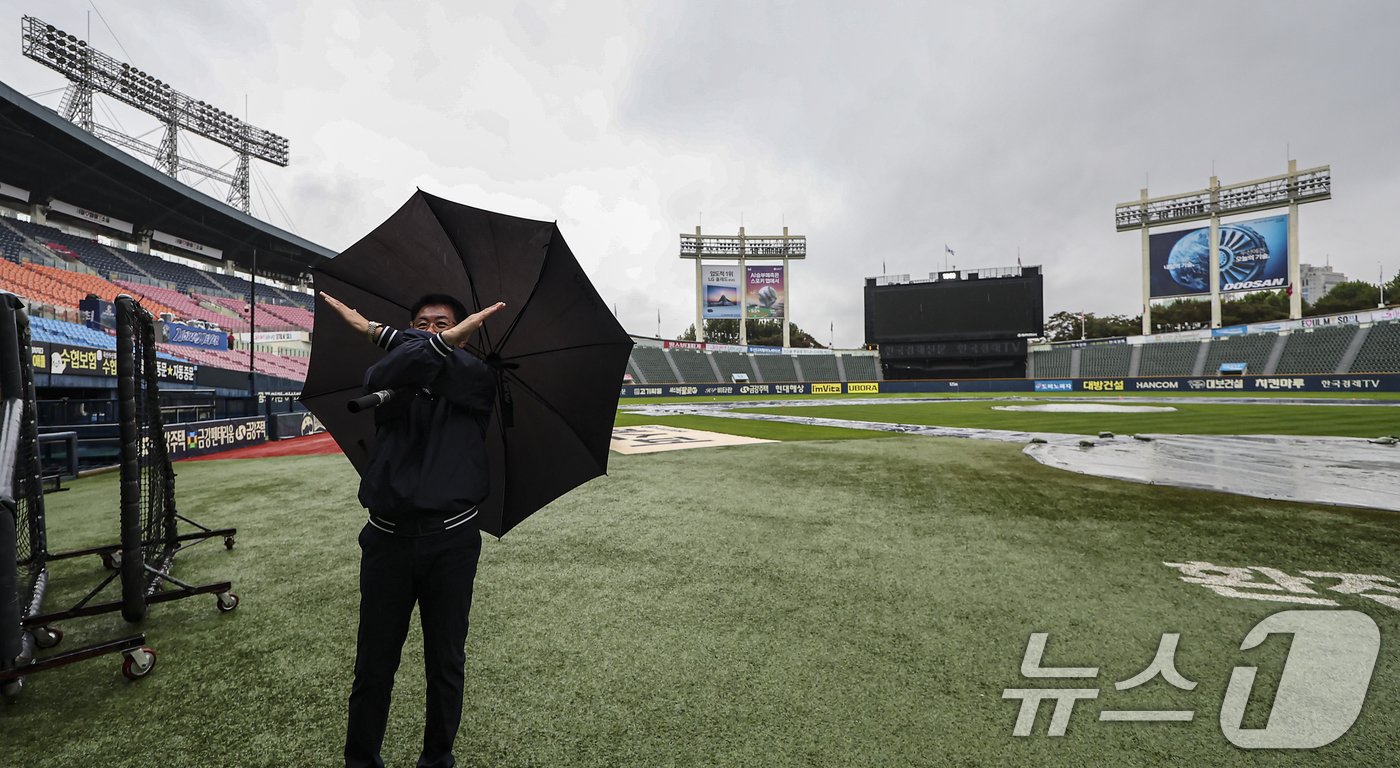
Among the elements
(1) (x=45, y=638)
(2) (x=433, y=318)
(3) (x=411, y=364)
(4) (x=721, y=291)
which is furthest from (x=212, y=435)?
(4) (x=721, y=291)

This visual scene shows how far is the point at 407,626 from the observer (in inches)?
78.0

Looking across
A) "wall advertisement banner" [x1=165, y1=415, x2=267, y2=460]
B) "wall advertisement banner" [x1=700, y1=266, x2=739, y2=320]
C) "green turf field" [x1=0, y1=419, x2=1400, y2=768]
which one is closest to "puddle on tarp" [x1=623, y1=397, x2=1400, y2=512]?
"green turf field" [x1=0, y1=419, x2=1400, y2=768]

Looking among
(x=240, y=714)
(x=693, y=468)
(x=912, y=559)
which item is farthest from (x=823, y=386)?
(x=240, y=714)

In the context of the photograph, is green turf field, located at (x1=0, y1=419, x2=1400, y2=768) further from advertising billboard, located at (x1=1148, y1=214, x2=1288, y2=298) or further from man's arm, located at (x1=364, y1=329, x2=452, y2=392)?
advertising billboard, located at (x1=1148, y1=214, x2=1288, y2=298)

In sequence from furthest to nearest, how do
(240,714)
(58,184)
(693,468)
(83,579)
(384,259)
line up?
(58,184) < (693,468) < (83,579) < (240,714) < (384,259)

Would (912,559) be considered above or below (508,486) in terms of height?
below

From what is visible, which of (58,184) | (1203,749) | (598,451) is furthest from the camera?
(58,184)

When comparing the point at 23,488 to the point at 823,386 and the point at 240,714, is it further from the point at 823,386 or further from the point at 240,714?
the point at 823,386

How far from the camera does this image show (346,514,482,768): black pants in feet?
6.47

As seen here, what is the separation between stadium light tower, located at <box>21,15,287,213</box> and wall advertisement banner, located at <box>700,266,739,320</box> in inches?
1604

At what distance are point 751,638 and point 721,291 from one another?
58604 millimetres

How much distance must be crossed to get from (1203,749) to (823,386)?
49417 mm

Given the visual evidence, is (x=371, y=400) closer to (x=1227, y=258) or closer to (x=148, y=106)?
(x=148, y=106)

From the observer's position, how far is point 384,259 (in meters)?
2.45
